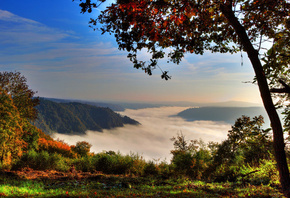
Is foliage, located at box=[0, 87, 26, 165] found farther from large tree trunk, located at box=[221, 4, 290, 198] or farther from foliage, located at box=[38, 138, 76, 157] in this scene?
large tree trunk, located at box=[221, 4, 290, 198]

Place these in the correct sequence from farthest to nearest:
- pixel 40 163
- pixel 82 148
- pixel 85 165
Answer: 1. pixel 82 148
2. pixel 40 163
3. pixel 85 165

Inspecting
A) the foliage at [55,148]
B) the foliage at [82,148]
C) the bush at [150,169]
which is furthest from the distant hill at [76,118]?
the bush at [150,169]

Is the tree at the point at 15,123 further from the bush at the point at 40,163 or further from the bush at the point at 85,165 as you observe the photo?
the bush at the point at 85,165

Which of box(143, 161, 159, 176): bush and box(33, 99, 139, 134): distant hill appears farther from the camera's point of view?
box(33, 99, 139, 134): distant hill

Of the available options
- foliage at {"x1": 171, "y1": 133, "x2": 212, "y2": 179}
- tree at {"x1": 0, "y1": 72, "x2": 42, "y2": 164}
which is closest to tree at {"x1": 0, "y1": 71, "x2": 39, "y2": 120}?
tree at {"x1": 0, "y1": 72, "x2": 42, "y2": 164}

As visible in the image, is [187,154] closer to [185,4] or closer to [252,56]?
[252,56]

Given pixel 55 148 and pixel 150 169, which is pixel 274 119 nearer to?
pixel 150 169

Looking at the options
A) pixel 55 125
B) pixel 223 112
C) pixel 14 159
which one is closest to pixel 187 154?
pixel 14 159

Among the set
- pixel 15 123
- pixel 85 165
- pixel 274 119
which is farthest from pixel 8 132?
pixel 274 119
